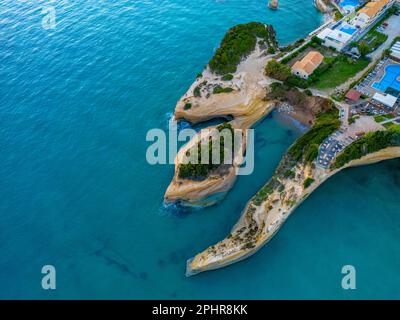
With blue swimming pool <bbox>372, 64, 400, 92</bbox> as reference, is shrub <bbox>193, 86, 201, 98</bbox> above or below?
below

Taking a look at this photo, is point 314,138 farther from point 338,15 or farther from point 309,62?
point 338,15

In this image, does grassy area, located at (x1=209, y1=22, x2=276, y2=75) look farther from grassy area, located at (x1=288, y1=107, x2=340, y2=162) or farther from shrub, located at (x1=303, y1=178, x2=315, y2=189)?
shrub, located at (x1=303, y1=178, x2=315, y2=189)

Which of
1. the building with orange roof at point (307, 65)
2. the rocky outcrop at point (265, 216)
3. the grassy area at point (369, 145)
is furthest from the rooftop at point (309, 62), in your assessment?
the rocky outcrop at point (265, 216)

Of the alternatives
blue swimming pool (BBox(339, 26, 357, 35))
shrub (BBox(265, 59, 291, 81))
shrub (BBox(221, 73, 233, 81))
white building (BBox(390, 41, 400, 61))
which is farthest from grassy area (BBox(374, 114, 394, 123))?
shrub (BBox(221, 73, 233, 81))

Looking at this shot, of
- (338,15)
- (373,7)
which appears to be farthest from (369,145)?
(338,15)
